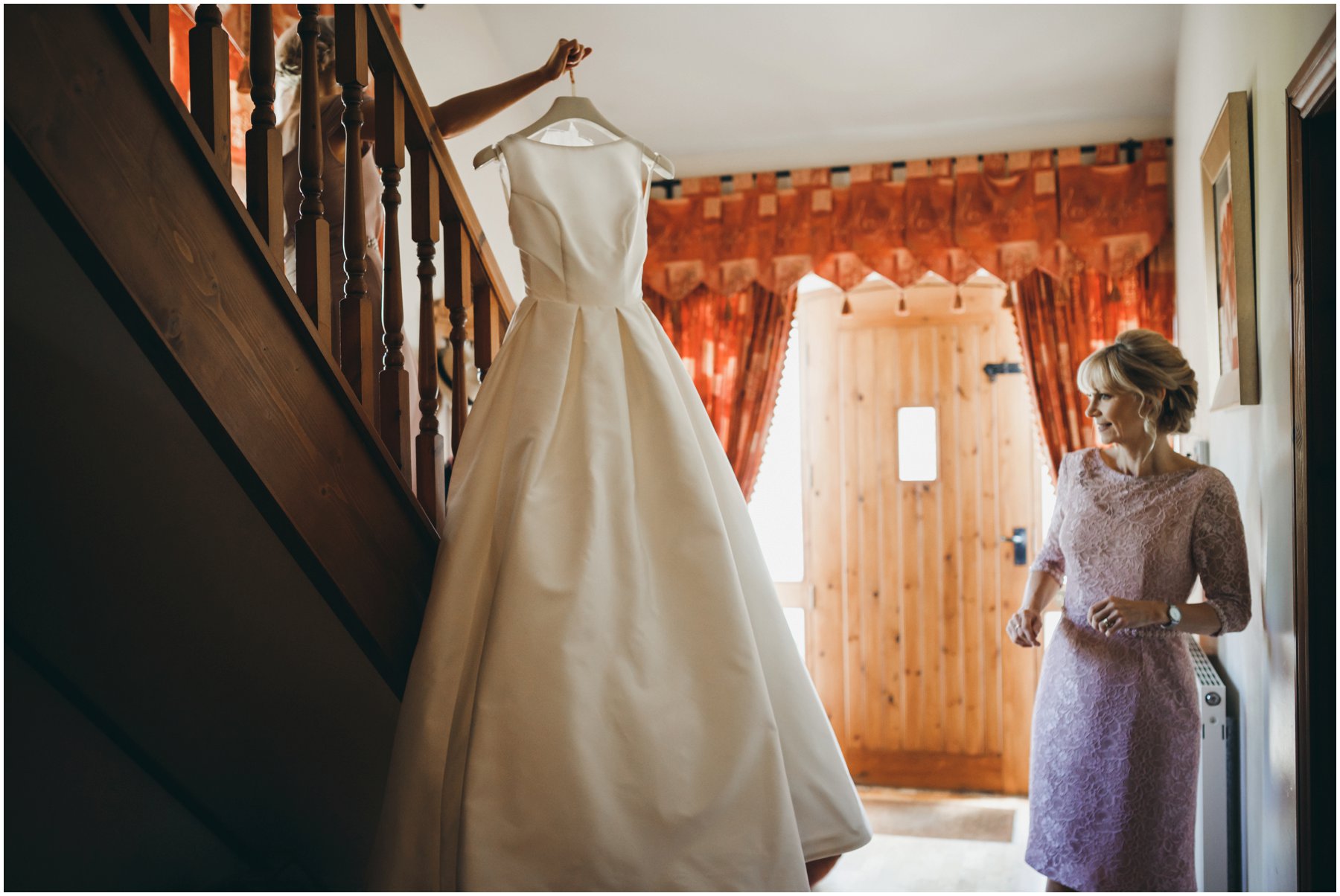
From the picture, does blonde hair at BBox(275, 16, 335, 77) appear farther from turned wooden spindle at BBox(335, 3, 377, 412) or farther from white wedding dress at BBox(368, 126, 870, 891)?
white wedding dress at BBox(368, 126, 870, 891)

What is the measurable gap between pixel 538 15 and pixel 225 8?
1.41 metres

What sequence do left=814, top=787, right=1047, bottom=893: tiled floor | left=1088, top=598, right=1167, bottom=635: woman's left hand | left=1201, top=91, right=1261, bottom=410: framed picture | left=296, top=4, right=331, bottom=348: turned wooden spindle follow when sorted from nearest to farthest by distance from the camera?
left=296, top=4, right=331, bottom=348: turned wooden spindle, left=1088, top=598, right=1167, bottom=635: woman's left hand, left=1201, top=91, right=1261, bottom=410: framed picture, left=814, top=787, right=1047, bottom=893: tiled floor

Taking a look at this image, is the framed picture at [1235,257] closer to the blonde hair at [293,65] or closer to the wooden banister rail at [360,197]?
the wooden banister rail at [360,197]

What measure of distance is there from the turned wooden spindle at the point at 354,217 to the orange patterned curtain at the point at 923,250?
277 centimetres

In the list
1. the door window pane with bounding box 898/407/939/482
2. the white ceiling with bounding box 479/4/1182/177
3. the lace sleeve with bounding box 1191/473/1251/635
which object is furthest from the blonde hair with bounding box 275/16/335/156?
the door window pane with bounding box 898/407/939/482

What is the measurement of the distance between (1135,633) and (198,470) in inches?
73.8

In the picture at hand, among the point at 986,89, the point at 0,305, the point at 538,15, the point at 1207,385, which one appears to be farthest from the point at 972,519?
the point at 0,305

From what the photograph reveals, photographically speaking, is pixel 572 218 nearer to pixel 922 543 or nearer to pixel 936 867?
pixel 936 867

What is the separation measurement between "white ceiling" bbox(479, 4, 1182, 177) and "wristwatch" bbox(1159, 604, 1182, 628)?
7.62 feet

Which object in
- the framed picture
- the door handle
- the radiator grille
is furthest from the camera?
the door handle

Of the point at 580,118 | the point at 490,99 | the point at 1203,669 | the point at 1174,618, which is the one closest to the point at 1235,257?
the point at 1174,618

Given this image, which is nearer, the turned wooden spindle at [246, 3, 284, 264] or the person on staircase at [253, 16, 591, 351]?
the turned wooden spindle at [246, 3, 284, 264]

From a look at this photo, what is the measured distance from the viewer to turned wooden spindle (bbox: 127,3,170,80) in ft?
3.50

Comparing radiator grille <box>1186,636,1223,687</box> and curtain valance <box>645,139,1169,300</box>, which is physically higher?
curtain valance <box>645,139,1169,300</box>
